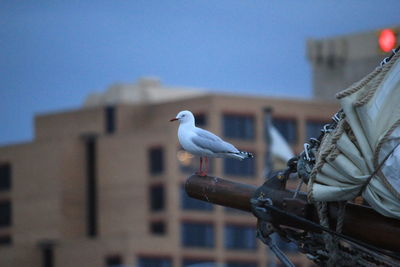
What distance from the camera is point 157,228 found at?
98.8 meters

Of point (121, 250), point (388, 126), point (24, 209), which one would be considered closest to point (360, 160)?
point (388, 126)

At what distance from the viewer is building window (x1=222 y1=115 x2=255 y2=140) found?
9844 centimetres

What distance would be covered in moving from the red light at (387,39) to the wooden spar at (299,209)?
10.7 meters

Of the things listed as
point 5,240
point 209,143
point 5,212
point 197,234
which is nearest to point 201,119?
point 197,234

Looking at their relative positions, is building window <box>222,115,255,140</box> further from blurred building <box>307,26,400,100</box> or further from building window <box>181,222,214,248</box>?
blurred building <box>307,26,400,100</box>

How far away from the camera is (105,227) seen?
342 ft

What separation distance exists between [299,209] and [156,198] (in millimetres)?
86944

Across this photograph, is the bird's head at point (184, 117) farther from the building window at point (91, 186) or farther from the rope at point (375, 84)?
the building window at point (91, 186)

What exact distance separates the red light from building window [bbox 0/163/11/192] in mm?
88614

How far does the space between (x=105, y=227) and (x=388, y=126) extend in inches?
3650

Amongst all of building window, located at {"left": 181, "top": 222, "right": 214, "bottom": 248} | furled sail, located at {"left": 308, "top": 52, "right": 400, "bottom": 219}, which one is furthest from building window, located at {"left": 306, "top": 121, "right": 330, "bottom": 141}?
furled sail, located at {"left": 308, "top": 52, "right": 400, "bottom": 219}

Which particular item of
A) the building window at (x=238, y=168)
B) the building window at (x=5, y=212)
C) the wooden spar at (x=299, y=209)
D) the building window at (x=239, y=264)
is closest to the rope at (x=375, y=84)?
the wooden spar at (x=299, y=209)

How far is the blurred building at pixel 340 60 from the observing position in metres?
128

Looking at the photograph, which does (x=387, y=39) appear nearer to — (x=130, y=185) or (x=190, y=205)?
(x=190, y=205)
